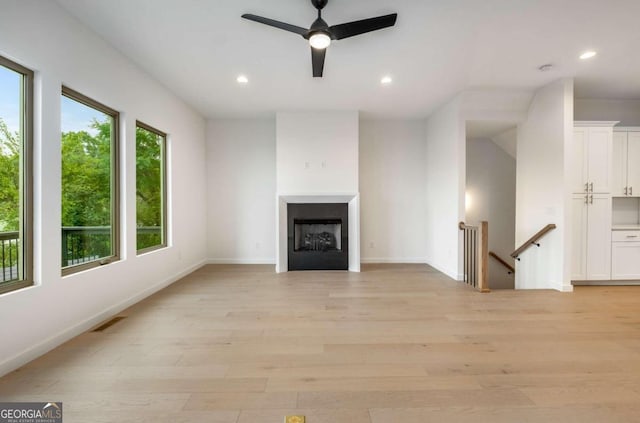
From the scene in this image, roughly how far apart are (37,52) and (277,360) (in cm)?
305

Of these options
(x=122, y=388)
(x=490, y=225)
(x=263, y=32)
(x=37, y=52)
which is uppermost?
(x=263, y=32)

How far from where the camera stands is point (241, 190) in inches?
224

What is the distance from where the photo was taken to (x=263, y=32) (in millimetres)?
2756

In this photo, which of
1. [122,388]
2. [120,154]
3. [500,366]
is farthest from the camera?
[120,154]

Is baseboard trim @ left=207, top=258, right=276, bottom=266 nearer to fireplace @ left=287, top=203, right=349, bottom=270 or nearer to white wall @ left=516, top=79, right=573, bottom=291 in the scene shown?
fireplace @ left=287, top=203, right=349, bottom=270

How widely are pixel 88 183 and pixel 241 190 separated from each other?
2.90 meters

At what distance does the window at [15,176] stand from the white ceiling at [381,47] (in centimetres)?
86

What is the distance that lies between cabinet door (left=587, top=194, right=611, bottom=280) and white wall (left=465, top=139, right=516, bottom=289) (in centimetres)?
182

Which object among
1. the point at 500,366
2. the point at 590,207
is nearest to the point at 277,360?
the point at 500,366

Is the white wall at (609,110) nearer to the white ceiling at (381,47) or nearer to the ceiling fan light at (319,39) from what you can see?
the white ceiling at (381,47)

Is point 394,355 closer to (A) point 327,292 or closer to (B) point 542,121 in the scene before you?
(A) point 327,292

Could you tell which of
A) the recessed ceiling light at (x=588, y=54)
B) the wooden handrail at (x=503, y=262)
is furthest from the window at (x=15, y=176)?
the wooden handrail at (x=503, y=262)

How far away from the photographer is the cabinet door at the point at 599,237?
157 inches

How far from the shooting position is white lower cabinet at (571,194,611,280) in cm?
399
